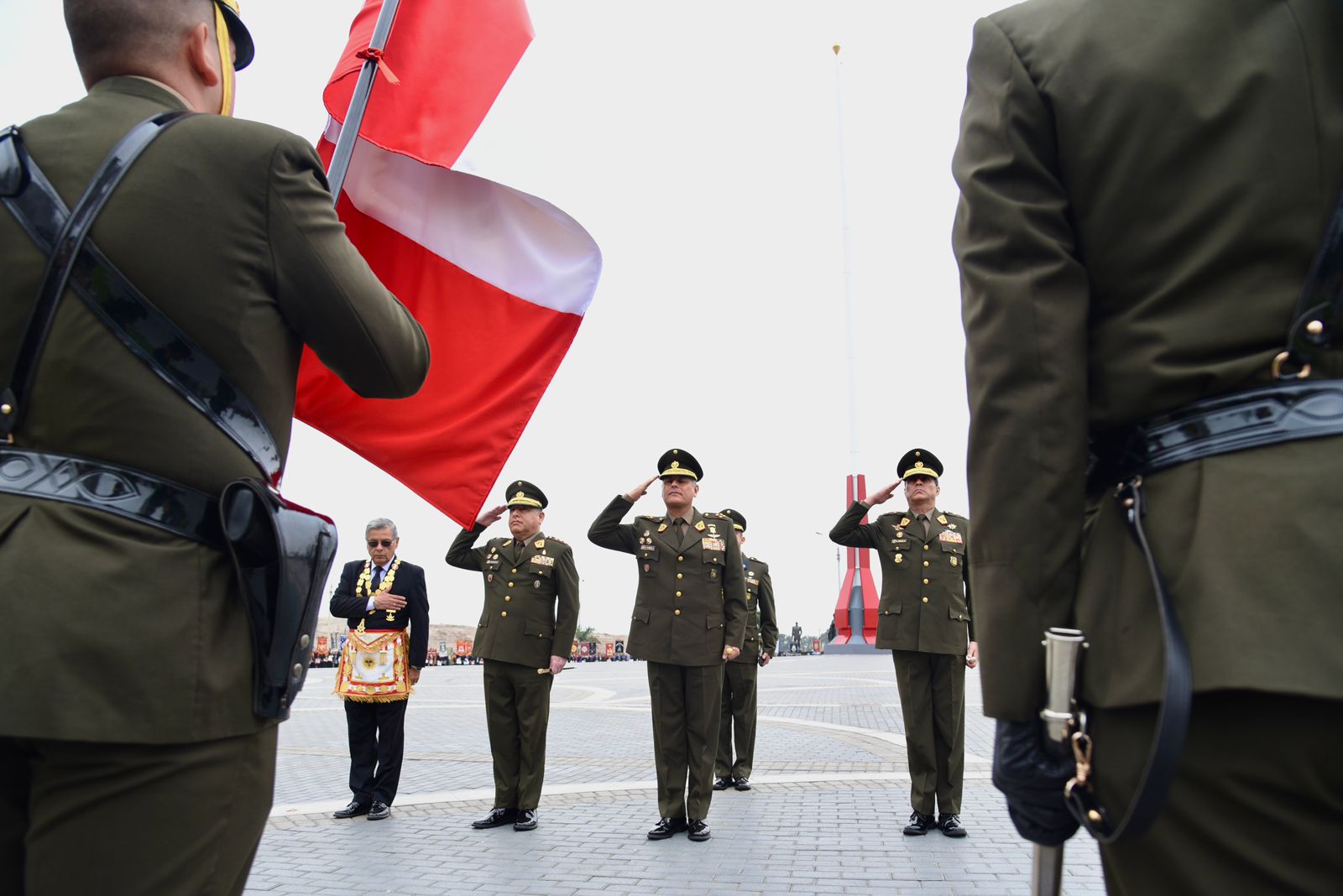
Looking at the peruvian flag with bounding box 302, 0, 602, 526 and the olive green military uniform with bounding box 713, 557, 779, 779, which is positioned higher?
the peruvian flag with bounding box 302, 0, 602, 526

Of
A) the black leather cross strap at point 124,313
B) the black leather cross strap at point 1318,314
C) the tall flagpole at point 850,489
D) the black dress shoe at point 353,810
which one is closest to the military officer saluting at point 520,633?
the black dress shoe at point 353,810

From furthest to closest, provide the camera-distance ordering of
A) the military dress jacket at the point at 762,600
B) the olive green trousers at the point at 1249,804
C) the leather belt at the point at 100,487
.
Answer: the military dress jacket at the point at 762,600 < the leather belt at the point at 100,487 < the olive green trousers at the point at 1249,804

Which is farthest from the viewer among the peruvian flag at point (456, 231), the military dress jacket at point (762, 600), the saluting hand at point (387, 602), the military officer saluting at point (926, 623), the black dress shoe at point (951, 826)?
the military dress jacket at point (762, 600)

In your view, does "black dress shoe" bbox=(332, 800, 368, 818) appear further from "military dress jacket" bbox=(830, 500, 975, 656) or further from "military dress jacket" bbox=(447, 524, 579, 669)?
"military dress jacket" bbox=(830, 500, 975, 656)

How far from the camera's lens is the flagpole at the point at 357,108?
243 centimetres

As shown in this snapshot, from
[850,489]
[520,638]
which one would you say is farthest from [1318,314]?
[850,489]

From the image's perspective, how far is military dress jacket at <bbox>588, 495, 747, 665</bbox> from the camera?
657 cm

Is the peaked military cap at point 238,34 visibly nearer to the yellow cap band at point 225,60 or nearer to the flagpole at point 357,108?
the yellow cap band at point 225,60

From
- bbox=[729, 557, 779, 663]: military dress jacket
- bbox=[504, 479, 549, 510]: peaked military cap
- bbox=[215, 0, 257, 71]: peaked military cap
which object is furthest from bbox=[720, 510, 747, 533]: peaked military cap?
bbox=[215, 0, 257, 71]: peaked military cap

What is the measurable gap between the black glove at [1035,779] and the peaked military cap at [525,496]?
6.63 m

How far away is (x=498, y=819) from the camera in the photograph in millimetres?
6441

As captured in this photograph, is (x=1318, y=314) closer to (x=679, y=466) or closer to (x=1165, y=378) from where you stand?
(x=1165, y=378)

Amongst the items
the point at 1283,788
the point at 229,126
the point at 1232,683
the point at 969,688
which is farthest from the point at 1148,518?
the point at 969,688

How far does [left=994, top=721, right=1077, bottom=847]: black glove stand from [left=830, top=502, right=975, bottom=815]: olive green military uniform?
498cm
